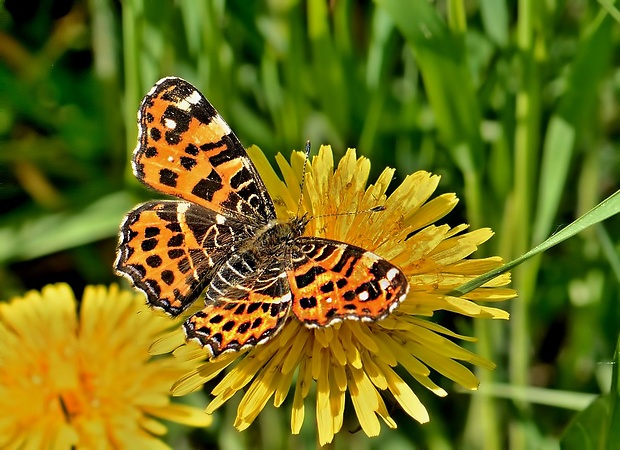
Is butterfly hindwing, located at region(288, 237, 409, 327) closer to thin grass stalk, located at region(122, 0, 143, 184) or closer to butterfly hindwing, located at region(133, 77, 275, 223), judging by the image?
butterfly hindwing, located at region(133, 77, 275, 223)

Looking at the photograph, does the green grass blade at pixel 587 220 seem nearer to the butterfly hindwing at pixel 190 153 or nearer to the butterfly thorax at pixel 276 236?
the butterfly thorax at pixel 276 236

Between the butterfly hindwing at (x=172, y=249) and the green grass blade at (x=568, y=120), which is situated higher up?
the green grass blade at (x=568, y=120)

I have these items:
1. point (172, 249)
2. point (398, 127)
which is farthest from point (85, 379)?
point (398, 127)

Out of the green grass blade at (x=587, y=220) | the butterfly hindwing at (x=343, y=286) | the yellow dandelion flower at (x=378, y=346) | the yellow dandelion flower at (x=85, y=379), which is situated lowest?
the yellow dandelion flower at (x=85, y=379)

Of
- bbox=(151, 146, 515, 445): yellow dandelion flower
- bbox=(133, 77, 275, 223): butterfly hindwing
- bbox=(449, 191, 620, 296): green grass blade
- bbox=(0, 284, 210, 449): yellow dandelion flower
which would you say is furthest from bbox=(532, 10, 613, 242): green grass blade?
bbox=(0, 284, 210, 449): yellow dandelion flower

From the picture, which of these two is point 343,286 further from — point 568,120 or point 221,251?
point 568,120

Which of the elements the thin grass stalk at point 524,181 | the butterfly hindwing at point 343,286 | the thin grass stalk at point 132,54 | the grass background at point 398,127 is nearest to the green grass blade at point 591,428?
the grass background at point 398,127
